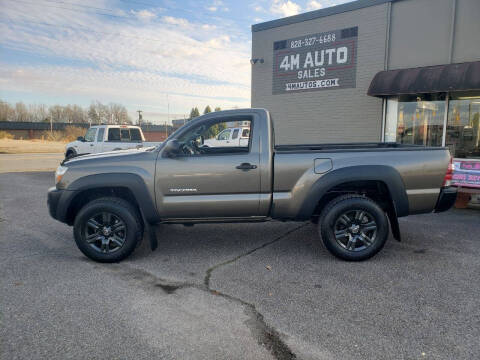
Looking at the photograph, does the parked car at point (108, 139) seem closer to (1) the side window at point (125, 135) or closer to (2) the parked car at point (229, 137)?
(1) the side window at point (125, 135)

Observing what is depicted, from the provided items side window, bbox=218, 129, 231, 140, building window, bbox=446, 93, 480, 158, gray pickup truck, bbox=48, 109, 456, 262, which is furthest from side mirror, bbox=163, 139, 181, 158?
side window, bbox=218, 129, 231, 140

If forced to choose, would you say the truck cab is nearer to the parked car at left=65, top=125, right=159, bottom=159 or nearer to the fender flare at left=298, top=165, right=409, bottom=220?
the parked car at left=65, top=125, right=159, bottom=159

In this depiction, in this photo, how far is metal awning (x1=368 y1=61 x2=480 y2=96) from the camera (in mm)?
9445

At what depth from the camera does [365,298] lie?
3508 mm

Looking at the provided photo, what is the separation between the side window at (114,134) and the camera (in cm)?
1395

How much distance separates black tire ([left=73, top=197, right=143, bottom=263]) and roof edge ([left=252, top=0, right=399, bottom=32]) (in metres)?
11.0

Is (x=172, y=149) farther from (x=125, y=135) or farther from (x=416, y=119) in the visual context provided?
(x=125, y=135)

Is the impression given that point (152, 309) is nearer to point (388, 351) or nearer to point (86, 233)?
point (86, 233)

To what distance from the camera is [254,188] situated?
452cm

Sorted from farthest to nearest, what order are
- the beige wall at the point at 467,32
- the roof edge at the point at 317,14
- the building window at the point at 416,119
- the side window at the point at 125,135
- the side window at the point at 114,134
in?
the side window at the point at 125,135, the side window at the point at 114,134, the roof edge at the point at 317,14, the building window at the point at 416,119, the beige wall at the point at 467,32

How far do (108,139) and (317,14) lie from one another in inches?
360

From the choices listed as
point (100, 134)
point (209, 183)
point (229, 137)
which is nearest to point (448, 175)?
point (209, 183)

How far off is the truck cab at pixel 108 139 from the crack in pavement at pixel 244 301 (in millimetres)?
9882

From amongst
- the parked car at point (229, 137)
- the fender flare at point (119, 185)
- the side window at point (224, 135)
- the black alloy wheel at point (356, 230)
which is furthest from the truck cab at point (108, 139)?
the black alloy wheel at point (356, 230)
